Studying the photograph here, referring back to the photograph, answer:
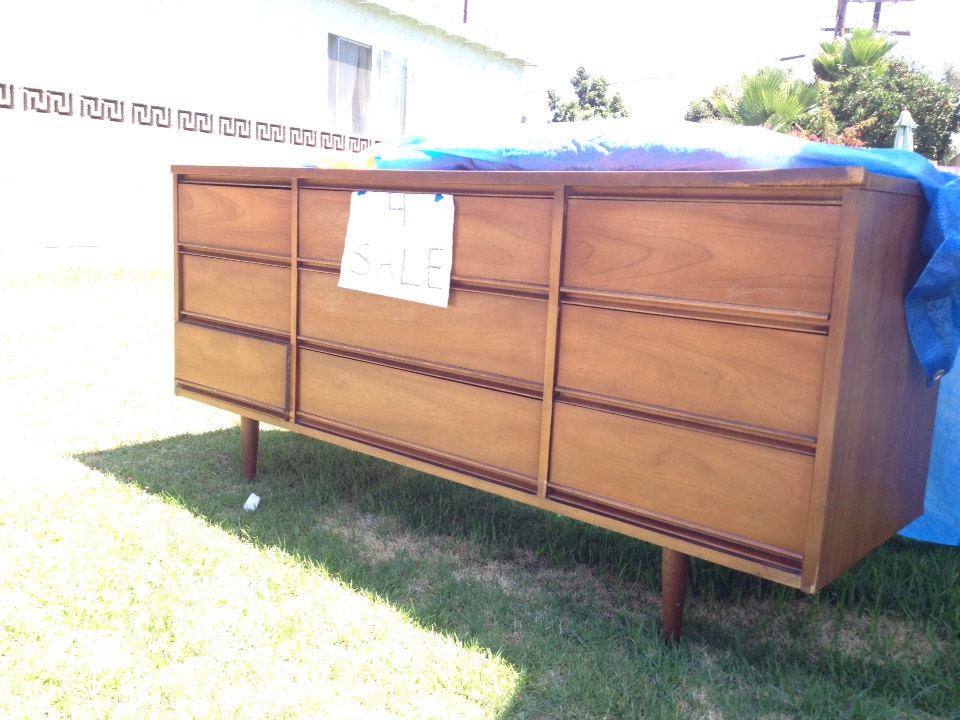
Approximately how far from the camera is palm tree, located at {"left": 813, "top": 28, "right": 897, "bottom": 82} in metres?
17.8

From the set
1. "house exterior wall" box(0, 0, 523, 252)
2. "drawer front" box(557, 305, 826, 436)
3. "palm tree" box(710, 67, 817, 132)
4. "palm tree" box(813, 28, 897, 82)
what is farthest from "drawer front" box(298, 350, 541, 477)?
"palm tree" box(813, 28, 897, 82)

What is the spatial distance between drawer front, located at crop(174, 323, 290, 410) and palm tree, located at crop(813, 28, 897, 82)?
17.8 m

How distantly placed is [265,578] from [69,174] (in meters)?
6.16

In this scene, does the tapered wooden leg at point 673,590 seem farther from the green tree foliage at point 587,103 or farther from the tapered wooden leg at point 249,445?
the green tree foliage at point 587,103

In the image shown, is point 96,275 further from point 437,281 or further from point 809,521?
point 809,521

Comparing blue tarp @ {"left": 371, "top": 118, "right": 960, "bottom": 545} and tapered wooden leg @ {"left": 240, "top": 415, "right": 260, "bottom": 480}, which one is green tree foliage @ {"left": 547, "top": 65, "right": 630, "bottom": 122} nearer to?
tapered wooden leg @ {"left": 240, "top": 415, "right": 260, "bottom": 480}

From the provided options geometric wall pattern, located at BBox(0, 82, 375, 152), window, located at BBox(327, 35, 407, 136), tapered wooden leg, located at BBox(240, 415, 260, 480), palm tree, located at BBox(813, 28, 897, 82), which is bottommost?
tapered wooden leg, located at BBox(240, 415, 260, 480)

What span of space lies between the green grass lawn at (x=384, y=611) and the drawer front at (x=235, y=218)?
882 mm

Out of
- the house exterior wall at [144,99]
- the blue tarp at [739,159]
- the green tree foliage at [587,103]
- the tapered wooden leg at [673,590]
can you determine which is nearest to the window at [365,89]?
the house exterior wall at [144,99]

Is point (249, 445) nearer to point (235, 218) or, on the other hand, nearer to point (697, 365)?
point (235, 218)

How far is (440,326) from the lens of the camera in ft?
7.74

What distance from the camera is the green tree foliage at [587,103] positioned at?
29.8 metres

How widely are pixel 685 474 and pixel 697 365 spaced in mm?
248

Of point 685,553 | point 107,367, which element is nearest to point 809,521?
point 685,553
